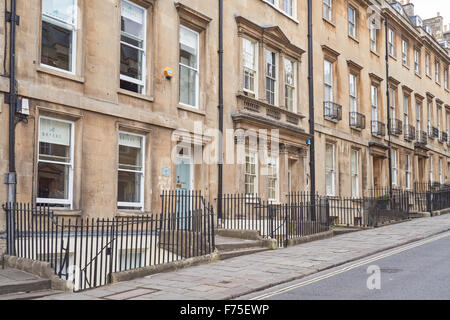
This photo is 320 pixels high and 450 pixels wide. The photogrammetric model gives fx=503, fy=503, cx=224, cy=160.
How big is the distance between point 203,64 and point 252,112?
239cm

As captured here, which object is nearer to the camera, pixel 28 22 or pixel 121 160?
pixel 28 22

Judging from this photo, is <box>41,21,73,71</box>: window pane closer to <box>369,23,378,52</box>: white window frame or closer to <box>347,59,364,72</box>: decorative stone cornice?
Answer: <box>347,59,364,72</box>: decorative stone cornice

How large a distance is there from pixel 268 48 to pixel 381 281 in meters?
10.9

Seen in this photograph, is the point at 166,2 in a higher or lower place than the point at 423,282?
higher

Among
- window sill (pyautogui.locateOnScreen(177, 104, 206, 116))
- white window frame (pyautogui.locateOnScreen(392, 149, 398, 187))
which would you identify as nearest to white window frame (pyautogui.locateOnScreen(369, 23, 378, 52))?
white window frame (pyautogui.locateOnScreen(392, 149, 398, 187))

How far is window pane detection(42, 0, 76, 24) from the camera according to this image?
1063cm

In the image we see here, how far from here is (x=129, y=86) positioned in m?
12.4

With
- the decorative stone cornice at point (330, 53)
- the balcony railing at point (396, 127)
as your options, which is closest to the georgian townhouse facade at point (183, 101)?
the decorative stone cornice at point (330, 53)

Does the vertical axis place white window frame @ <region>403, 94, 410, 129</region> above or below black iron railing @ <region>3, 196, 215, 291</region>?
above

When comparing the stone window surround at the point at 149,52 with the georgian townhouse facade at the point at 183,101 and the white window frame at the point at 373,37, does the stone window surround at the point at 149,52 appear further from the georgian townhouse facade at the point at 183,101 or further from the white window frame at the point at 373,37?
the white window frame at the point at 373,37

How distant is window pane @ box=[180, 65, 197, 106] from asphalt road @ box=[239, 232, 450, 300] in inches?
256

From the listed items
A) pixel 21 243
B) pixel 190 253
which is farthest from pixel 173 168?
pixel 21 243

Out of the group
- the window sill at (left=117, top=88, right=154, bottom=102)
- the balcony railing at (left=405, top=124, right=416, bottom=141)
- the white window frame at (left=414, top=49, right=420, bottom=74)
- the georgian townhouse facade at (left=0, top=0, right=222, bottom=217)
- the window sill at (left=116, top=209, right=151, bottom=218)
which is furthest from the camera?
the white window frame at (left=414, top=49, right=420, bottom=74)
